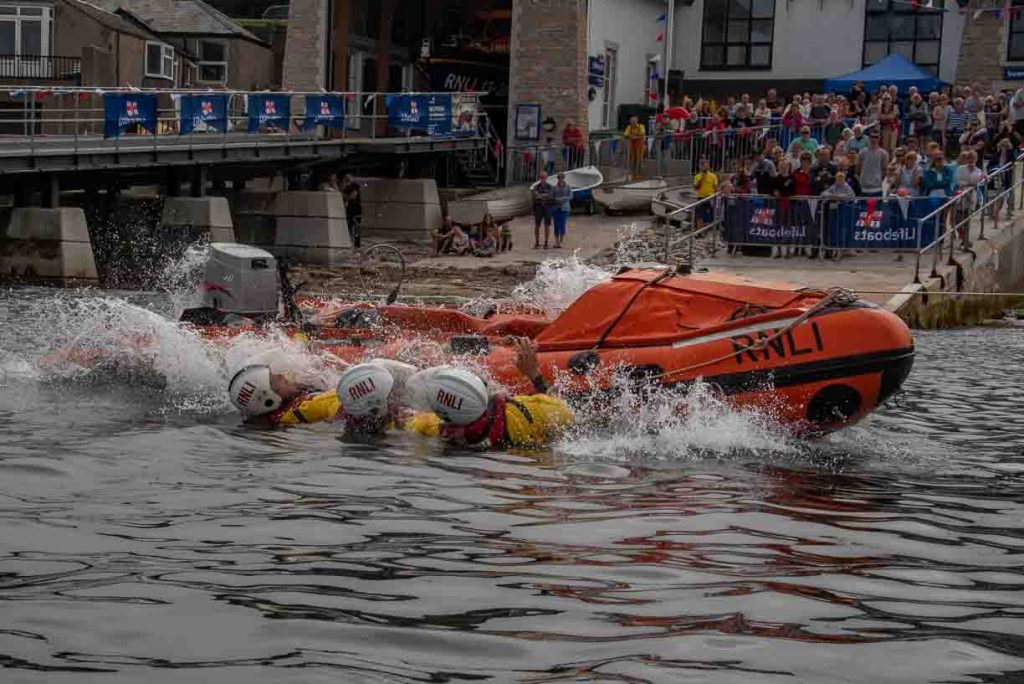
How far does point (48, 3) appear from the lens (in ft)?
163

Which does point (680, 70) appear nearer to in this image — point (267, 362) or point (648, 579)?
point (267, 362)

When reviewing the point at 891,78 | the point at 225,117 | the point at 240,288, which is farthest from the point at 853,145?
the point at 240,288

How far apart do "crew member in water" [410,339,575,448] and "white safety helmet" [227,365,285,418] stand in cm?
127

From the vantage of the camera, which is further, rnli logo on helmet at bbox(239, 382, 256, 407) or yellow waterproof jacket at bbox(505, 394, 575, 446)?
rnli logo on helmet at bbox(239, 382, 256, 407)

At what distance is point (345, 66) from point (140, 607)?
1412 inches

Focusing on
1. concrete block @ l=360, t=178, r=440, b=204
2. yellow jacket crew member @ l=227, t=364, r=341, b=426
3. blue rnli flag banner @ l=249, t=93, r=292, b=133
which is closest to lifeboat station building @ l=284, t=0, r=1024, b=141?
concrete block @ l=360, t=178, r=440, b=204

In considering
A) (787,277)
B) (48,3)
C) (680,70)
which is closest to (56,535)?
(787,277)

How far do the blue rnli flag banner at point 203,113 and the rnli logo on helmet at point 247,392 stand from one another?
730 inches

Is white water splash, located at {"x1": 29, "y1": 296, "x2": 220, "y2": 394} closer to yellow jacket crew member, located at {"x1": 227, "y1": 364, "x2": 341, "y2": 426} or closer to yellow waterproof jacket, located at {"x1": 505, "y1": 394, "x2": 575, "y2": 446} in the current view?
yellow jacket crew member, located at {"x1": 227, "y1": 364, "x2": 341, "y2": 426}

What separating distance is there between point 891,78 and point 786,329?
88.5ft

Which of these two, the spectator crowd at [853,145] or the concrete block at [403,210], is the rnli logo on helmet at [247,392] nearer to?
the spectator crowd at [853,145]

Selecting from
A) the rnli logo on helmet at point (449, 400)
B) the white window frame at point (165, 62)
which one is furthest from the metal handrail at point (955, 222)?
the white window frame at point (165, 62)

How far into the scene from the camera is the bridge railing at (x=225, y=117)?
92.9ft

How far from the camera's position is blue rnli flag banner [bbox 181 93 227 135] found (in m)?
30.4
